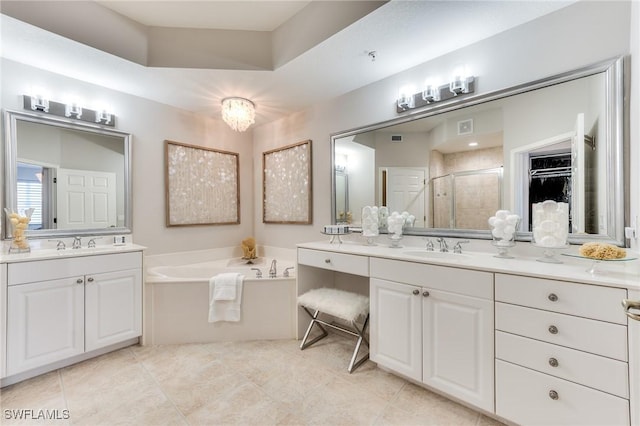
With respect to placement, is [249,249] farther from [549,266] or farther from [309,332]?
[549,266]

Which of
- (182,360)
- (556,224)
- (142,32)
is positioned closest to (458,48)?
(556,224)

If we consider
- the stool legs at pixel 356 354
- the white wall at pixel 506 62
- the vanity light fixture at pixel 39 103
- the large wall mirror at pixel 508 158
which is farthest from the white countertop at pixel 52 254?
the large wall mirror at pixel 508 158

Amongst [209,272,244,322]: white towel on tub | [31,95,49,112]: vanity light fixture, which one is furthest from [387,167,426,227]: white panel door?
[31,95,49,112]: vanity light fixture

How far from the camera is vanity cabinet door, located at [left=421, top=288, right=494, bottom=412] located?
1.42m

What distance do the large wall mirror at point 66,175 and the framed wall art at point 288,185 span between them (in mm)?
1461

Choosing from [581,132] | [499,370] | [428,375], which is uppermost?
[581,132]

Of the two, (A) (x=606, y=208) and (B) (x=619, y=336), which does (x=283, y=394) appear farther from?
(A) (x=606, y=208)

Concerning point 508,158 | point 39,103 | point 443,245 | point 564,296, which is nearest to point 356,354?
point 443,245

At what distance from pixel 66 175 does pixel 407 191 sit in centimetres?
292

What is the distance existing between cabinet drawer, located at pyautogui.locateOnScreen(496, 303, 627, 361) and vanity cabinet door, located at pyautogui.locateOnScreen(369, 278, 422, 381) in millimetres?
465

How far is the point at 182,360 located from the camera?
2.10 m

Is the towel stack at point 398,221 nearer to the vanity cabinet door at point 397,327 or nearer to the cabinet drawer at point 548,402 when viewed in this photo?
the vanity cabinet door at point 397,327

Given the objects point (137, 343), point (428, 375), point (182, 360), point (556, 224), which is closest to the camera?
point (556, 224)

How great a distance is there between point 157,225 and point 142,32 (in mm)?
1759
